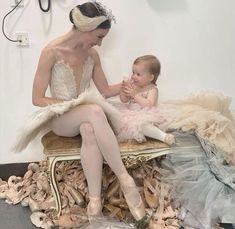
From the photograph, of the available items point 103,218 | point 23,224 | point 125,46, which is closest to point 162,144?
point 103,218

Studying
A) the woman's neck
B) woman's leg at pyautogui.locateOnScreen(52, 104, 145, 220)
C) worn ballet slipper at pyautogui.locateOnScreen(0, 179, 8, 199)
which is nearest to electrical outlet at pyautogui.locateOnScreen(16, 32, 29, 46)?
the woman's neck

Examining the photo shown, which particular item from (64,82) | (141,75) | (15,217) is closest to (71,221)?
(15,217)

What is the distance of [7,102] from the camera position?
2.54 metres

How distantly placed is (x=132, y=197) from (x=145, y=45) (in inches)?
38.1

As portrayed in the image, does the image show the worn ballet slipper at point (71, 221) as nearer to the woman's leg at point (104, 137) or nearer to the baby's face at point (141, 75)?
the woman's leg at point (104, 137)

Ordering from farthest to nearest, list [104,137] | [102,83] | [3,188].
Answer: [3,188], [102,83], [104,137]

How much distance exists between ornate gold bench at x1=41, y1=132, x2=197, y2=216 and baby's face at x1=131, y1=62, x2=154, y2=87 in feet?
1.09

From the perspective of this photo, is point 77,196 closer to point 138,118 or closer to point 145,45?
point 138,118

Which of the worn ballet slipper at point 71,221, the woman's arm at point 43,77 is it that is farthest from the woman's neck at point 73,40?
the worn ballet slipper at point 71,221

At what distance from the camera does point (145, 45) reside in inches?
98.9

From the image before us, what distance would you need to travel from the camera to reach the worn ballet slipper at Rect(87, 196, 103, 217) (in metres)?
2.09

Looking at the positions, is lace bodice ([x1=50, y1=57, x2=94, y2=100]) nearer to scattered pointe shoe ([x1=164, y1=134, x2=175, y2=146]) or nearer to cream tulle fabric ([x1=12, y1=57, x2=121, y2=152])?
cream tulle fabric ([x1=12, y1=57, x2=121, y2=152])

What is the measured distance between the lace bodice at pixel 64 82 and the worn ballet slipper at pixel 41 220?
2.15 feet

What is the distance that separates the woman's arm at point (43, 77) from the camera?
214cm
